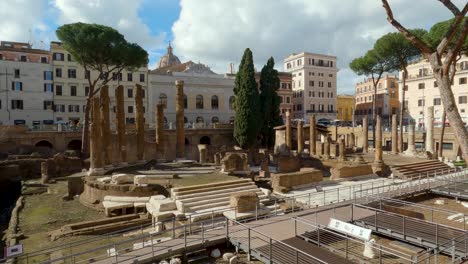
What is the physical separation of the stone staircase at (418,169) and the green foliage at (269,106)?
2051cm

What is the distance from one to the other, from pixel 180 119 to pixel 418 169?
69.3ft

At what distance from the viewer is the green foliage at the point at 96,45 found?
110 feet

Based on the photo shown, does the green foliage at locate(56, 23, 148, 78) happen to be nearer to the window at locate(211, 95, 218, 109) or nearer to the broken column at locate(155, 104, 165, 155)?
the broken column at locate(155, 104, 165, 155)

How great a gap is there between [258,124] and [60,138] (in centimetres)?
2423

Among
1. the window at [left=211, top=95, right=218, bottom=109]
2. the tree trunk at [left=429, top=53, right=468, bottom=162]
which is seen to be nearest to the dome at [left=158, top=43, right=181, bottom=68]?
the window at [left=211, top=95, right=218, bottom=109]

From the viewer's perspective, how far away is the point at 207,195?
16.8 metres

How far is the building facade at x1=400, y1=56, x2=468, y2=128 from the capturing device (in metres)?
46.8

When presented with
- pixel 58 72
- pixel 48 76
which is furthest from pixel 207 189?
pixel 48 76

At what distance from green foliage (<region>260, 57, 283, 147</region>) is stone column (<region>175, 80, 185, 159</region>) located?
16343mm

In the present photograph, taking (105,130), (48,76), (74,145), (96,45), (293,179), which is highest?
(96,45)

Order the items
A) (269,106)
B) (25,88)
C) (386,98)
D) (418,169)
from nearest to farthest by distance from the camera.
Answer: (418,169)
(25,88)
(269,106)
(386,98)

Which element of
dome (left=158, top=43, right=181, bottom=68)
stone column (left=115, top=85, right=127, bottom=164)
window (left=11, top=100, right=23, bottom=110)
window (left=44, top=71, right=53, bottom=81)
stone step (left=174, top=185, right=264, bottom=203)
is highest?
dome (left=158, top=43, right=181, bottom=68)

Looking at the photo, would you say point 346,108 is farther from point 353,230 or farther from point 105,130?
point 353,230

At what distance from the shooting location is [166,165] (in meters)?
27.2
